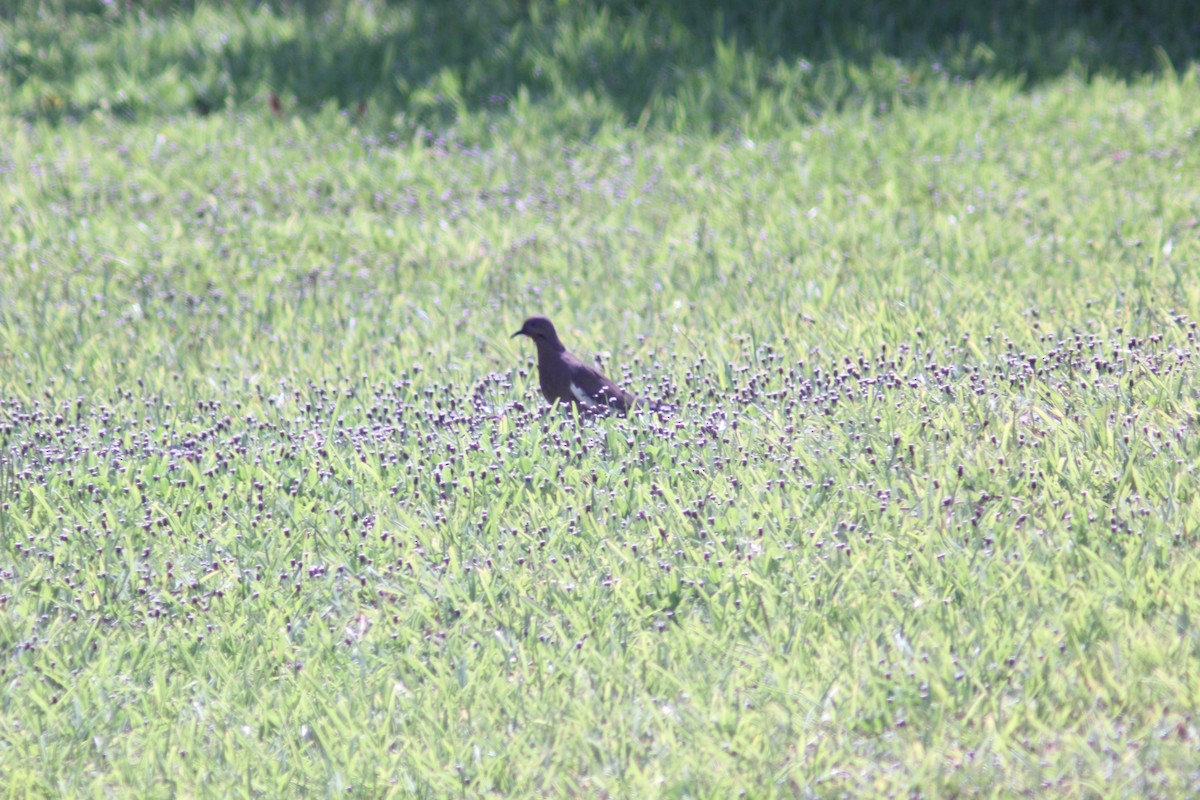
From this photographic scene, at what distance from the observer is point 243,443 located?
6145 millimetres

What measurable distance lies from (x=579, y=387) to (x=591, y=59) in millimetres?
6690

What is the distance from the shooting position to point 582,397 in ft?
20.5

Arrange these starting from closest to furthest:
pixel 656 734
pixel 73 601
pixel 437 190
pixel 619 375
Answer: pixel 656 734 < pixel 73 601 < pixel 619 375 < pixel 437 190

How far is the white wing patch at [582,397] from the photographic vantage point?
620 cm

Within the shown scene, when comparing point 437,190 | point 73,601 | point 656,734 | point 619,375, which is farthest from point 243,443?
point 437,190

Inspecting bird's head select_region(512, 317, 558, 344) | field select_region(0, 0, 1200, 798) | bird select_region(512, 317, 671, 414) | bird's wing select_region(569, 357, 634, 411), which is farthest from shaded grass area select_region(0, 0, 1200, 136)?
bird's wing select_region(569, 357, 634, 411)

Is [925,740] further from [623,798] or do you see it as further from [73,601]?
[73,601]

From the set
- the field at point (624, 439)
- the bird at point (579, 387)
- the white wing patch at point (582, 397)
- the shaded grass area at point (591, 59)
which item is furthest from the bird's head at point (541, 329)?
the shaded grass area at point (591, 59)

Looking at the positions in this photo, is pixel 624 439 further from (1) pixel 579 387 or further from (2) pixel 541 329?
(2) pixel 541 329

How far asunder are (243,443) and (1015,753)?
3.86 metres

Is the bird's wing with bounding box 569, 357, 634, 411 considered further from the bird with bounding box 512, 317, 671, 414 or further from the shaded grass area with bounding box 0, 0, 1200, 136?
the shaded grass area with bounding box 0, 0, 1200, 136

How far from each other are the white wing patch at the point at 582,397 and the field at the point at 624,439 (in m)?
0.14

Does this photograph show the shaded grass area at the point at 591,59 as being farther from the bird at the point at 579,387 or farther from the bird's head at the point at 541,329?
the bird at the point at 579,387

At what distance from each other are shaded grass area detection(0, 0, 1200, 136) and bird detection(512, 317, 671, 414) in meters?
4.98
